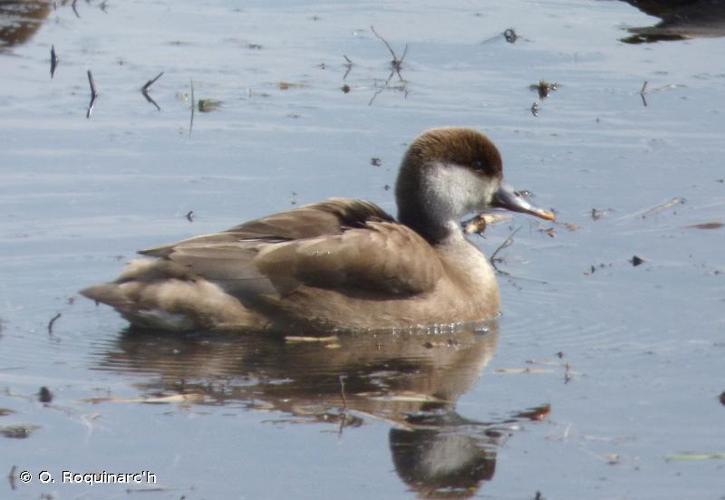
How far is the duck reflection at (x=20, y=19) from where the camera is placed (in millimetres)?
16328

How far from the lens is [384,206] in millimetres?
12117

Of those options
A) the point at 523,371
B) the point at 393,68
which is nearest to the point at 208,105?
the point at 393,68

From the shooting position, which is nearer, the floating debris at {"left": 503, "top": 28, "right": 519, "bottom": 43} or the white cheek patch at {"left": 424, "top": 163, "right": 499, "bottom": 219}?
the white cheek patch at {"left": 424, "top": 163, "right": 499, "bottom": 219}

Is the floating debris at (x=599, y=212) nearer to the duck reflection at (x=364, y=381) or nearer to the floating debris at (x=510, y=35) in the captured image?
the duck reflection at (x=364, y=381)

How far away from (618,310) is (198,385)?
2.59m

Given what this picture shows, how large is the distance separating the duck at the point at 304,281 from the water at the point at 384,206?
0.51 ft

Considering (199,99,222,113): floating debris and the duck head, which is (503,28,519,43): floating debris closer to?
(199,99,222,113): floating debris

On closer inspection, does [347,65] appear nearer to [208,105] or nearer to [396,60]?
[396,60]

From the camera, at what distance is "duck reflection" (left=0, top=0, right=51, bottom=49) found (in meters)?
16.3

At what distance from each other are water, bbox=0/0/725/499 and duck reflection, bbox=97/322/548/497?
0.07ft

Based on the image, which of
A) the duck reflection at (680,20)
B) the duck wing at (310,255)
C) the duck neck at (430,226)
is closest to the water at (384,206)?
the duck reflection at (680,20)

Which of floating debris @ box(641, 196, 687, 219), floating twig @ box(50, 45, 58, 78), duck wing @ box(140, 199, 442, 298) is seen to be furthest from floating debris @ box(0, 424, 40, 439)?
floating twig @ box(50, 45, 58, 78)

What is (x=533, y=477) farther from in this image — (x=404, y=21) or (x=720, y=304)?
(x=404, y=21)

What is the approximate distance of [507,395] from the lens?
8930 mm
